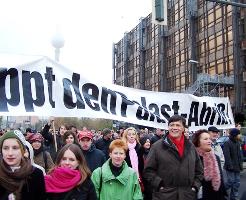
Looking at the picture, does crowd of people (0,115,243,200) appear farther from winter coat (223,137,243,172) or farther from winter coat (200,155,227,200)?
winter coat (223,137,243,172)

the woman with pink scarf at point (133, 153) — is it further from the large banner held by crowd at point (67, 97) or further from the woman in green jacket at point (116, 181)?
the woman in green jacket at point (116, 181)

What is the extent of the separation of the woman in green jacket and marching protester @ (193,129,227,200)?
112cm

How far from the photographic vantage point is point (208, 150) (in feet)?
18.6

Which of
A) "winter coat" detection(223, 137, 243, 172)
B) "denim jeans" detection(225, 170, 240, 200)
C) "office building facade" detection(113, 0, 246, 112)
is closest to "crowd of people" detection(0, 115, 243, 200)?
"winter coat" detection(223, 137, 243, 172)

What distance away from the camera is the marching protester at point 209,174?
5605 mm

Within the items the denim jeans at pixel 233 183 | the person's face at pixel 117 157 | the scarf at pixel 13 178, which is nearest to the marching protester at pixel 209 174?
the person's face at pixel 117 157

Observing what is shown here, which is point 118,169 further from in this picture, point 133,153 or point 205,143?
point 133,153

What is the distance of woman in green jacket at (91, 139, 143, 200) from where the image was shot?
4.83 m

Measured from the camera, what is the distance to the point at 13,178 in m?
3.20

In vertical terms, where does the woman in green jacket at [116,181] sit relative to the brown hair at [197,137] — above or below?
below

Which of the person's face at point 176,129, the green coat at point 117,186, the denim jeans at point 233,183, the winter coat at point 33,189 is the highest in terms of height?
the person's face at point 176,129

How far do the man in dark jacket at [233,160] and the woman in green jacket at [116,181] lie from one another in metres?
5.31

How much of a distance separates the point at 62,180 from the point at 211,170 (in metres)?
2.49

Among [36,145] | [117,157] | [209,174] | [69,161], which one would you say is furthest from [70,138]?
[69,161]
